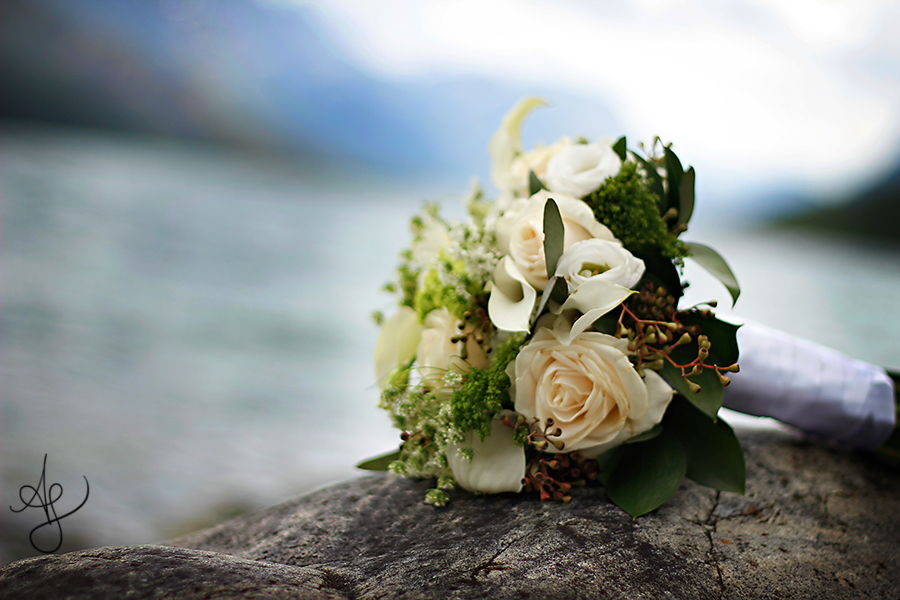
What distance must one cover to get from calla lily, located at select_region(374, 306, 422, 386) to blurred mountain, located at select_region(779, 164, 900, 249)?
379cm

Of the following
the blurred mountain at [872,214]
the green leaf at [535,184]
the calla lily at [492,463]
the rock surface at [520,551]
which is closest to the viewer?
the rock surface at [520,551]

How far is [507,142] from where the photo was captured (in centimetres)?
110

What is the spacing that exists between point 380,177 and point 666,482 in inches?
239

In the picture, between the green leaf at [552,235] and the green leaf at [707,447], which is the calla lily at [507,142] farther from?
the green leaf at [707,447]

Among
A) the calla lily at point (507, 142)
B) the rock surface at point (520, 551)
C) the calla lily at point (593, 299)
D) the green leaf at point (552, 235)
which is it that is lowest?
the rock surface at point (520, 551)

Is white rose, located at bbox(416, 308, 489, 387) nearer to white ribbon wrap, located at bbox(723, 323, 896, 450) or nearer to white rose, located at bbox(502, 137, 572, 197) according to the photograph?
white rose, located at bbox(502, 137, 572, 197)

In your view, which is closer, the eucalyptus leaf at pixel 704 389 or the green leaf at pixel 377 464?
the eucalyptus leaf at pixel 704 389

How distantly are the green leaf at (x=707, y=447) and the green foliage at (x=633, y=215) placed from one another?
233 mm

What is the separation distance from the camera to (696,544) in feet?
2.18

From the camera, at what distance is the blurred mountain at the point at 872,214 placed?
11.1 ft

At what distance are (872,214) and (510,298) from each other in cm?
388

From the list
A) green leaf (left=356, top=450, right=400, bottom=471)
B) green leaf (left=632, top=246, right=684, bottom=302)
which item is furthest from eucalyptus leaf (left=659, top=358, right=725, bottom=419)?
green leaf (left=356, top=450, right=400, bottom=471)

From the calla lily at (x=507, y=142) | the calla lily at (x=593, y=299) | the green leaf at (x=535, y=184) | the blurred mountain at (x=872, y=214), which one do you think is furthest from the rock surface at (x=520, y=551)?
the blurred mountain at (x=872, y=214)

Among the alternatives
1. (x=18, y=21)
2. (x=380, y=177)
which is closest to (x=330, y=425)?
(x=380, y=177)
